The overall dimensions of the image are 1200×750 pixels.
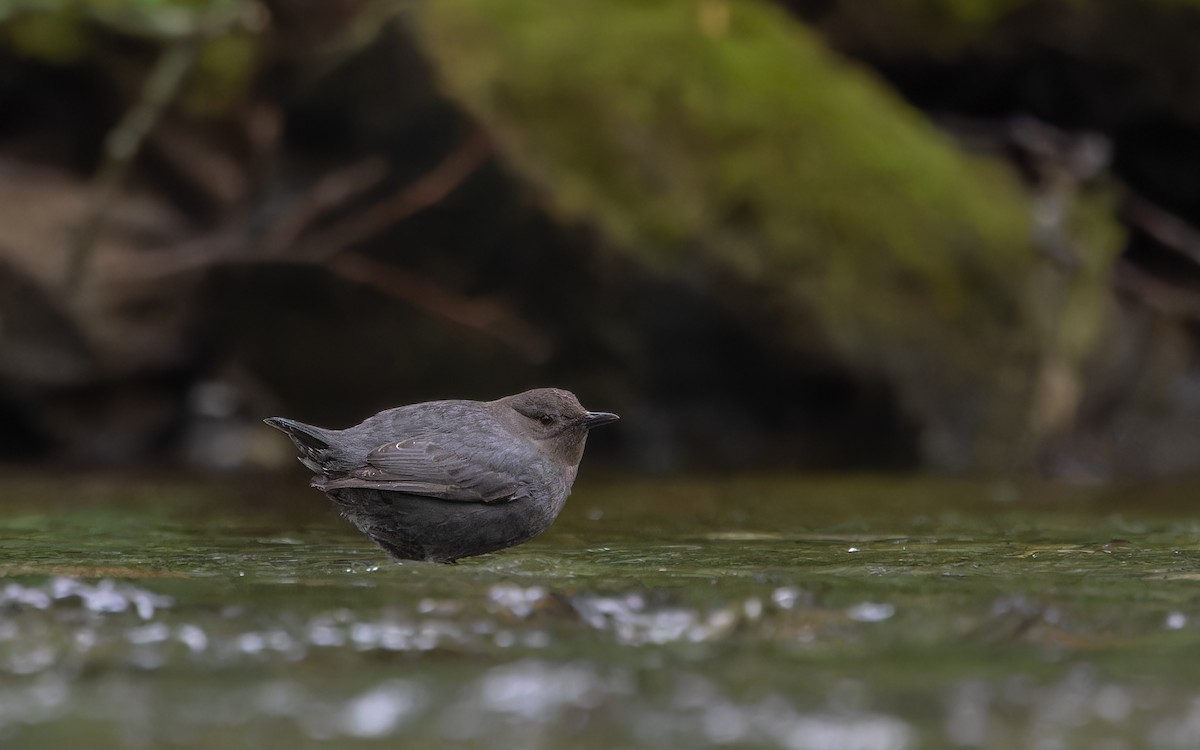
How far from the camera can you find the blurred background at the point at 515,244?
8.76 m

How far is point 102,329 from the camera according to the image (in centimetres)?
961

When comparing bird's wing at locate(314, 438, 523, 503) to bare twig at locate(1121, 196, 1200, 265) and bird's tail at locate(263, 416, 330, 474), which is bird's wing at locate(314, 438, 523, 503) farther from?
bare twig at locate(1121, 196, 1200, 265)

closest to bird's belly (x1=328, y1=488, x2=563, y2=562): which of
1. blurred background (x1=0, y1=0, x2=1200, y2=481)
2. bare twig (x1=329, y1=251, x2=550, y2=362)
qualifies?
blurred background (x1=0, y1=0, x2=1200, y2=481)

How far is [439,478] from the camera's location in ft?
15.6

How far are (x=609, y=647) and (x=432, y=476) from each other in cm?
201

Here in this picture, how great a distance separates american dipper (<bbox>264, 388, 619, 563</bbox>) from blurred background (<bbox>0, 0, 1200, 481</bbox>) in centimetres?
378

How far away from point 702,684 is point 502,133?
21.2ft

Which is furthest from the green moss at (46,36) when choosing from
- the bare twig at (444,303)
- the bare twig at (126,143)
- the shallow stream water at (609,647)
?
the shallow stream water at (609,647)

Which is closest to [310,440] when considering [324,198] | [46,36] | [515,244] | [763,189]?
[515,244]

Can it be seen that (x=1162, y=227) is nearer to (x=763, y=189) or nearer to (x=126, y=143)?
(x=763, y=189)

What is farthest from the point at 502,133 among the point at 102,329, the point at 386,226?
the point at 102,329

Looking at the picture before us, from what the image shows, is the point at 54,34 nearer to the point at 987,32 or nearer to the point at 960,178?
the point at 960,178

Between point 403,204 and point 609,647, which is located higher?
point 403,204

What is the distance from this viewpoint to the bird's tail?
4.80 metres
